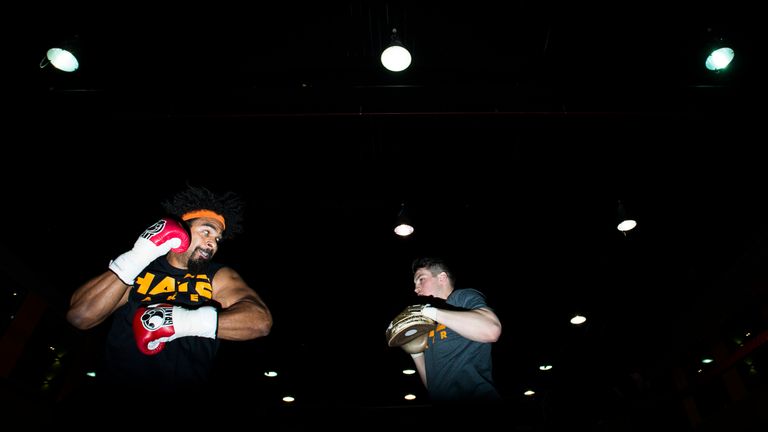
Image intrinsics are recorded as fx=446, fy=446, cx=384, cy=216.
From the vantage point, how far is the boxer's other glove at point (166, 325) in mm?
2105

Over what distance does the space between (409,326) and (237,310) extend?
0.97 meters

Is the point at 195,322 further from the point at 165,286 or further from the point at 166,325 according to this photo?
the point at 165,286

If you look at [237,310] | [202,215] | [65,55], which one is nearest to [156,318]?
[237,310]

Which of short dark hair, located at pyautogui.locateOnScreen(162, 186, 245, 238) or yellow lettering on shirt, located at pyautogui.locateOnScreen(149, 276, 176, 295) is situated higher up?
short dark hair, located at pyautogui.locateOnScreen(162, 186, 245, 238)

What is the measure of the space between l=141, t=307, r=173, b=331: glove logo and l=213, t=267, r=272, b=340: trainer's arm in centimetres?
25

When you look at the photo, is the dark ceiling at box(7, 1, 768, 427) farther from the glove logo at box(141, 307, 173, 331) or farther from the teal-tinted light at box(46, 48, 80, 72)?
the glove logo at box(141, 307, 173, 331)

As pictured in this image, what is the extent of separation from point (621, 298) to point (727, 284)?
5.05 feet

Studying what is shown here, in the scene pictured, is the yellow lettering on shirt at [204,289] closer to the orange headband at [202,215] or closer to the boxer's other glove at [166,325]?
the boxer's other glove at [166,325]

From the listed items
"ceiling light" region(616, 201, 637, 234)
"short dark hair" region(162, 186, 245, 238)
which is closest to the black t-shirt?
"short dark hair" region(162, 186, 245, 238)

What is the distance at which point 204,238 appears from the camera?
2.84 metres

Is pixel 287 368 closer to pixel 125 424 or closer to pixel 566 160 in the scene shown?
pixel 566 160

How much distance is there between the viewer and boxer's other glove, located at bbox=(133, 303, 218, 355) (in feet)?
6.91

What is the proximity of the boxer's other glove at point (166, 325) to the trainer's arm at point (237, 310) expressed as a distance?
3.7 inches

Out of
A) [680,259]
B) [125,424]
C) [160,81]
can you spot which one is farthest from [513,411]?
[680,259]
